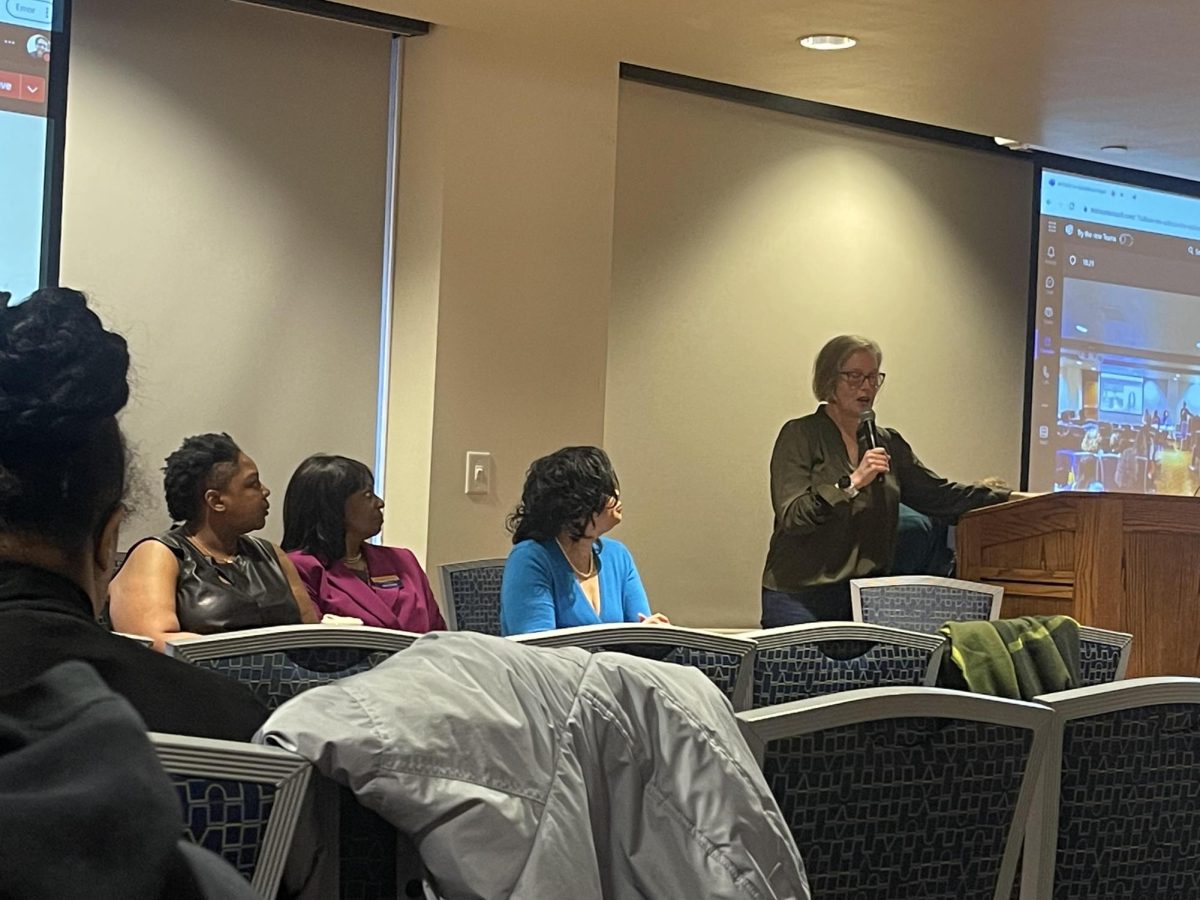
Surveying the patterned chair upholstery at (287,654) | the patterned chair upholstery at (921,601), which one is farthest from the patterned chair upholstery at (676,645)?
the patterned chair upholstery at (921,601)

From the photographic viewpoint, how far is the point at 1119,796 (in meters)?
1.98

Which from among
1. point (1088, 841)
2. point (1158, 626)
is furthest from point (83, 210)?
point (1088, 841)

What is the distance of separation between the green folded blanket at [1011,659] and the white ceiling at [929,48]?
2.44 meters

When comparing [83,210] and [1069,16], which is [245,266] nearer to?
[83,210]

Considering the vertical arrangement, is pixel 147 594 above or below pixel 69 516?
below

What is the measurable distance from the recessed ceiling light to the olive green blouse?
118 centimetres

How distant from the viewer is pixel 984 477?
7297 millimetres

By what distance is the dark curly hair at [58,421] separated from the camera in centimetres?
157

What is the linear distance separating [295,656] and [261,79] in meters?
3.40

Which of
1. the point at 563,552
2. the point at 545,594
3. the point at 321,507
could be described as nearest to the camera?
the point at 545,594

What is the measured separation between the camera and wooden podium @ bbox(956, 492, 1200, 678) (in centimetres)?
459

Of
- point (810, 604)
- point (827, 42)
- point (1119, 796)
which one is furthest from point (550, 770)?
point (827, 42)

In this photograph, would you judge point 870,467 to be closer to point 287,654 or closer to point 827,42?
point 827,42

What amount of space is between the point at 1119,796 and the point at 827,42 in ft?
11.5
